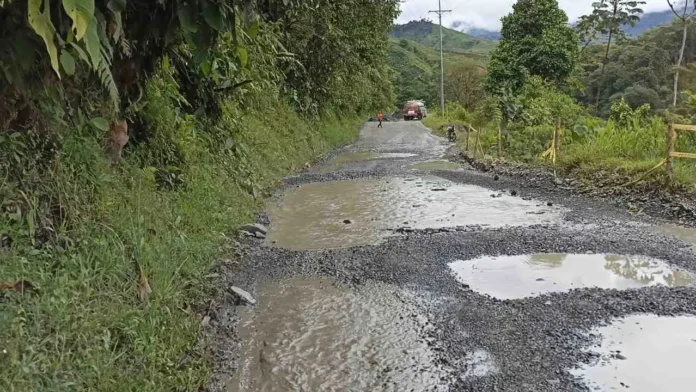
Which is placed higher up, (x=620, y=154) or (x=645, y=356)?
(x=620, y=154)

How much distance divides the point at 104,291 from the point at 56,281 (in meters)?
0.34

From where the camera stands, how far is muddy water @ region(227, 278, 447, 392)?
3535 millimetres

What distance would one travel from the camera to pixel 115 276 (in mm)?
3664

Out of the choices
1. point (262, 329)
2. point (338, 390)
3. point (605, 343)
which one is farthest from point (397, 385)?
point (605, 343)

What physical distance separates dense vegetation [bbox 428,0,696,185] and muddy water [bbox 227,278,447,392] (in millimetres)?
6312

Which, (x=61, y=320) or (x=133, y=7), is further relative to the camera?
(x=133, y=7)

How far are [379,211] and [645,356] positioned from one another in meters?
5.23

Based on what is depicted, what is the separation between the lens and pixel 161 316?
3686mm

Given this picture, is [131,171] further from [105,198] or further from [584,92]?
[584,92]

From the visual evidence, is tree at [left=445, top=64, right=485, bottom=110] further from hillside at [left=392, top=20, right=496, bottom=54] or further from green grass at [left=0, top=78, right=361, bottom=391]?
hillside at [left=392, top=20, right=496, bottom=54]

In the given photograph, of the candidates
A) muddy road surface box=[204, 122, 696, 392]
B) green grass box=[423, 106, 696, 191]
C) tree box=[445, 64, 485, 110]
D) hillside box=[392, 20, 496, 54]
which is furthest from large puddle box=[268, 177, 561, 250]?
hillside box=[392, 20, 496, 54]

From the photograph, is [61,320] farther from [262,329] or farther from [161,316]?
[262,329]

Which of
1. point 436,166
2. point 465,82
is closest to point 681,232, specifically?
point 436,166

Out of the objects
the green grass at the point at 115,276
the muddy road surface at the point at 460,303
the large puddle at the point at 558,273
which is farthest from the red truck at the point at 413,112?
the large puddle at the point at 558,273
